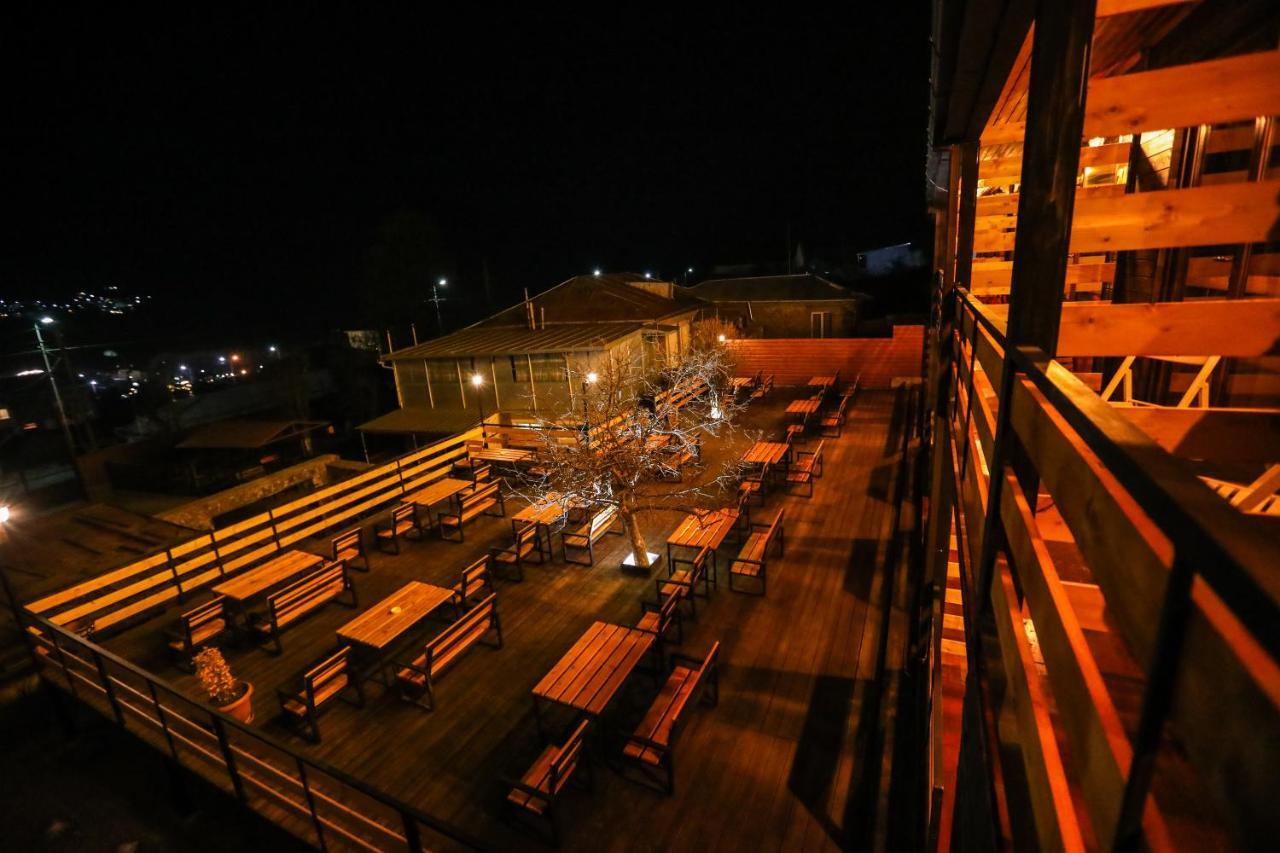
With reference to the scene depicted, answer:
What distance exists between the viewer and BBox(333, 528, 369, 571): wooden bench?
8.58 meters

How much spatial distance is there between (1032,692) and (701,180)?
8581cm

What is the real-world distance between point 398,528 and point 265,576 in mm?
2766

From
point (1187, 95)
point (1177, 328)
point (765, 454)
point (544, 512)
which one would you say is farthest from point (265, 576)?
point (1187, 95)

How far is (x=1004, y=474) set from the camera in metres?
1.98

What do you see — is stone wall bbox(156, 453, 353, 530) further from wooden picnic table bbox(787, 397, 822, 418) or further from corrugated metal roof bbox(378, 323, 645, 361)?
wooden picnic table bbox(787, 397, 822, 418)

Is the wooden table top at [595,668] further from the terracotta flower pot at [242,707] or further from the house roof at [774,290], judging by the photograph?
the house roof at [774,290]

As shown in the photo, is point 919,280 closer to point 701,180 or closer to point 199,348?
point 701,180

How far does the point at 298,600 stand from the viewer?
7316 millimetres

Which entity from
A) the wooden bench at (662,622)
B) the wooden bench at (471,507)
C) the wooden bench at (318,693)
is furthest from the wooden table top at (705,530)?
the wooden bench at (318,693)

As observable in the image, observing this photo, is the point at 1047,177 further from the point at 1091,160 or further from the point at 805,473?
the point at 805,473

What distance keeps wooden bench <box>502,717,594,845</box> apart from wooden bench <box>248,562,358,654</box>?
4.11 m

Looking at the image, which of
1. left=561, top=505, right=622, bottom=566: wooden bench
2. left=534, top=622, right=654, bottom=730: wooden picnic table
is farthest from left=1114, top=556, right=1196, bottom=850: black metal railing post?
left=561, top=505, right=622, bottom=566: wooden bench

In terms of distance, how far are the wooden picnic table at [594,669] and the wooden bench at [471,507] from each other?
4.61 meters

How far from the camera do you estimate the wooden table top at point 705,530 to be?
25.5ft
